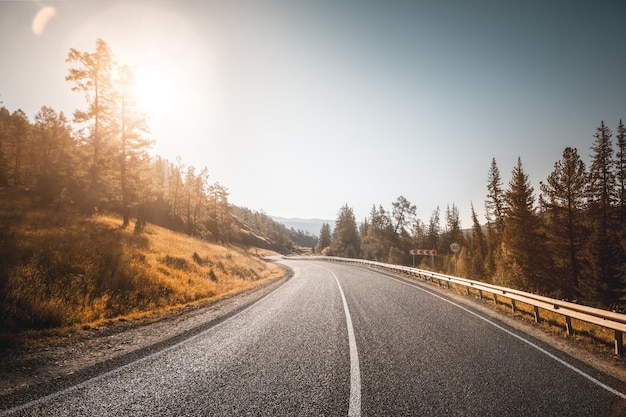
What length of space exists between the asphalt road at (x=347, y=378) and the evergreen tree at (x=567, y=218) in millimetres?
24229

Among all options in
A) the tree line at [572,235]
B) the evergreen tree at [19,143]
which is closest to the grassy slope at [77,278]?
the tree line at [572,235]

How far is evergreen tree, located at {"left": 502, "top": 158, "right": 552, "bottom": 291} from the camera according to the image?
25281 mm

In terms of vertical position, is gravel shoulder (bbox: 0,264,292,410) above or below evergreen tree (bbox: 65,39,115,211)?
below

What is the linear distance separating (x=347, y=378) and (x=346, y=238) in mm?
74811

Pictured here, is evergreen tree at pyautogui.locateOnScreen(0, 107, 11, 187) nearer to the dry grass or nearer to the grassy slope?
the grassy slope

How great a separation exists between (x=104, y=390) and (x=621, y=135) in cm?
4032

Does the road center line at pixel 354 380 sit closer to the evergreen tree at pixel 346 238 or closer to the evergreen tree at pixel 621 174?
the evergreen tree at pixel 621 174

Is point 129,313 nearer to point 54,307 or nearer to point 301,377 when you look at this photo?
point 54,307

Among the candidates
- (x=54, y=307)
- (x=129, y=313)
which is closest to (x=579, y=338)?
(x=129, y=313)

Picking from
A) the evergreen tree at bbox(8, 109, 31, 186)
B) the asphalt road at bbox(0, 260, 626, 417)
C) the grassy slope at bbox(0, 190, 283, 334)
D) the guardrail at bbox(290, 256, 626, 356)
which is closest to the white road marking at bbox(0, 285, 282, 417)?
the asphalt road at bbox(0, 260, 626, 417)

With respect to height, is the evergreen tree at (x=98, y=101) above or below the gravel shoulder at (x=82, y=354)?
above

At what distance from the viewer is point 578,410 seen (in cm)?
332

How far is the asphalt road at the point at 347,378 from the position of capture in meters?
3.19

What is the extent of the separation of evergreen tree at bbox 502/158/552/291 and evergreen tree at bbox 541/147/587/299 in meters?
1.45
